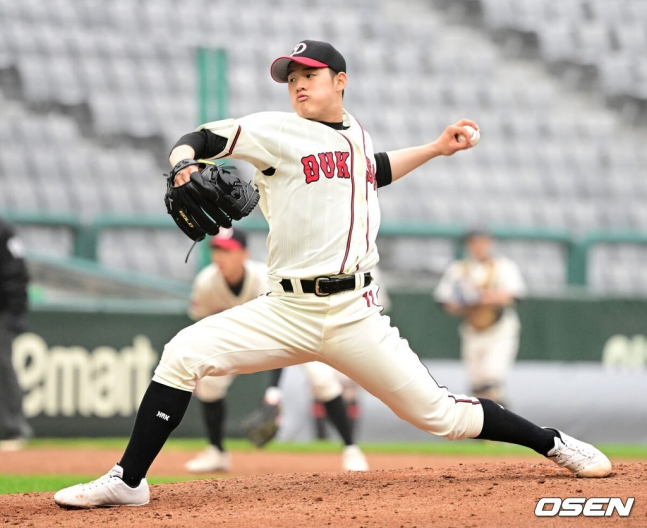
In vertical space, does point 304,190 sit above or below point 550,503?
above

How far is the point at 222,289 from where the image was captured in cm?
754

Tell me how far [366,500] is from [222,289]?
338 centimetres

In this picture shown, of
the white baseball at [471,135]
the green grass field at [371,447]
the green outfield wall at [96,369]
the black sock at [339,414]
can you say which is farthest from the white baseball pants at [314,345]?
the green outfield wall at [96,369]

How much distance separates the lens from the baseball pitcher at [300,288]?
4.31 meters

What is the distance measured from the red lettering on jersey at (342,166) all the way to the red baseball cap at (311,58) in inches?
15.0

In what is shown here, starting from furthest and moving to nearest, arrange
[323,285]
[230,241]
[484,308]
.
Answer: [484,308] → [230,241] → [323,285]

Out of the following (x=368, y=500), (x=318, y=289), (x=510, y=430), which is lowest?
(x=368, y=500)

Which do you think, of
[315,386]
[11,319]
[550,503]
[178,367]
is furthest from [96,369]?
[550,503]

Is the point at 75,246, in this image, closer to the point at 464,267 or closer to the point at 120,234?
the point at 120,234

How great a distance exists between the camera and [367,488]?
4695mm

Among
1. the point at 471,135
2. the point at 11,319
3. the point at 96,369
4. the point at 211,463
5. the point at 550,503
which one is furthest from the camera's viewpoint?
the point at 96,369

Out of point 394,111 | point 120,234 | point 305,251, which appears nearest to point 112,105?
point 120,234

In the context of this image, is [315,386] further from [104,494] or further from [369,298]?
[104,494]

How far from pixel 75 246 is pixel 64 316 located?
152 centimetres
